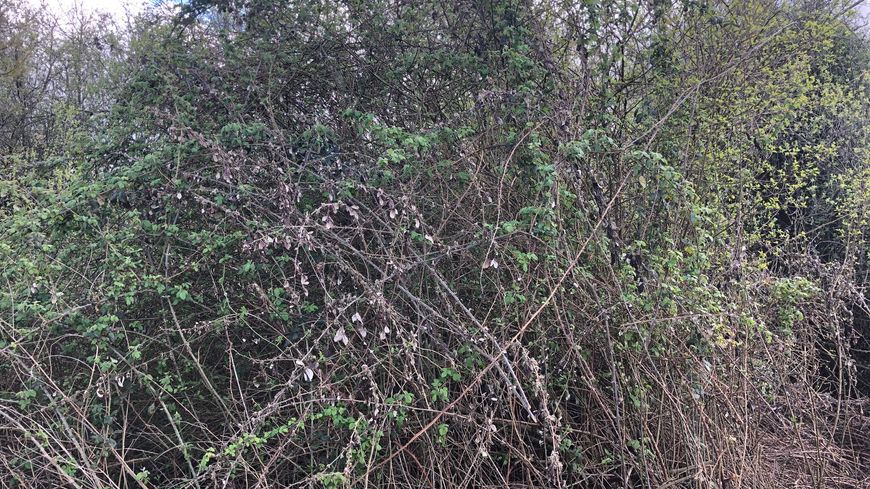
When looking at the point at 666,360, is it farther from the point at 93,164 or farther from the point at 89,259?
the point at 93,164

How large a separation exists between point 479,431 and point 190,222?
1.95 metres

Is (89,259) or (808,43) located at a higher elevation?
(808,43)

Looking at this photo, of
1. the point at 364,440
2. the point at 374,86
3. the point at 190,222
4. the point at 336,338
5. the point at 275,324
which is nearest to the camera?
the point at 336,338

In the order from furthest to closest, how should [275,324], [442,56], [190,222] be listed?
1. [442,56]
2. [190,222]
3. [275,324]

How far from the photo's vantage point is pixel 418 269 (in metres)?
3.19

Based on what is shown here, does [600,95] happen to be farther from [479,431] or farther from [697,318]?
[479,431]

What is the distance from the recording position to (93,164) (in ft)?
12.7

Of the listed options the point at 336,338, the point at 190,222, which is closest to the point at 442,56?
the point at 190,222

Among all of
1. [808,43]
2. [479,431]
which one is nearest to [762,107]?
[808,43]

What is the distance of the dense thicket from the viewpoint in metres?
2.89

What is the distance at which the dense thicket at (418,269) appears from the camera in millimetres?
2889

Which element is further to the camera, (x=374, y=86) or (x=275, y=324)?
(x=374, y=86)

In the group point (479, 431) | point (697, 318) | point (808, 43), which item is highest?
point (808, 43)

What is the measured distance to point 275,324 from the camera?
3.16 m
